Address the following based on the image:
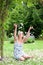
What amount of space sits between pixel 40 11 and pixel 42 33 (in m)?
2.60

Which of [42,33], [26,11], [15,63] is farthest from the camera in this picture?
[26,11]

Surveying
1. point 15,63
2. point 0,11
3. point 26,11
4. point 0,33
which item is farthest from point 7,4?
point 26,11

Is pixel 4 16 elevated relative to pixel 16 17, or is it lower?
elevated

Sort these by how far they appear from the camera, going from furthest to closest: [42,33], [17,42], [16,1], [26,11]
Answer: [26,11] < [42,33] < [16,1] < [17,42]

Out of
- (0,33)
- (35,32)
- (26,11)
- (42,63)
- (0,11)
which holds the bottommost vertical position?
(35,32)

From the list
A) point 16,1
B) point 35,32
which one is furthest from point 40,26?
point 16,1

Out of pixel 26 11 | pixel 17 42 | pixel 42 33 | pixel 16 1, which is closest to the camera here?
pixel 17 42

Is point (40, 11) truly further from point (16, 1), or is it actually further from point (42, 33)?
point (16, 1)

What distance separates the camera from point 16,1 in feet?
33.6

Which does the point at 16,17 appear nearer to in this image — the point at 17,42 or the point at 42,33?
the point at 42,33

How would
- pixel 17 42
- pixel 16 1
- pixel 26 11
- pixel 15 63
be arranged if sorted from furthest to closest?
pixel 26 11 → pixel 16 1 → pixel 17 42 → pixel 15 63

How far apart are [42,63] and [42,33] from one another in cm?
1981

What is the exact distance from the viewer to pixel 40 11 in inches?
1152

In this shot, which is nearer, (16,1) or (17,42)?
(17,42)
